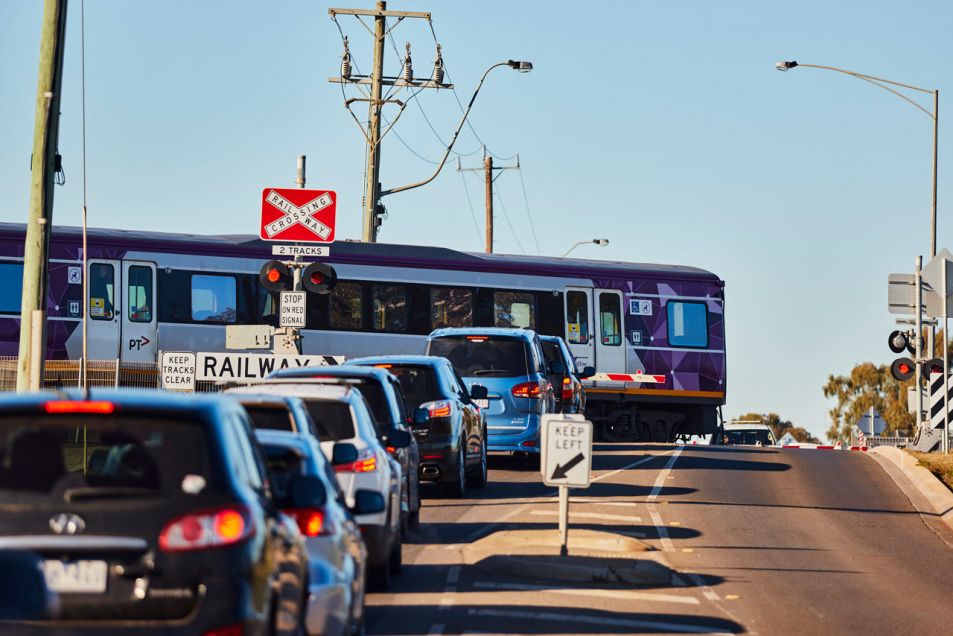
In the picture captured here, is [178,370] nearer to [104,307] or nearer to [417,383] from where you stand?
[417,383]

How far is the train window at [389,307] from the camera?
35.8m

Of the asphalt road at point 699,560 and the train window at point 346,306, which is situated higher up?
the train window at point 346,306

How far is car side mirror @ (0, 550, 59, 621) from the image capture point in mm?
6609

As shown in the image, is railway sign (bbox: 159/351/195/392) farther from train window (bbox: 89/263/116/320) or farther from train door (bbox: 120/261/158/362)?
train door (bbox: 120/261/158/362)

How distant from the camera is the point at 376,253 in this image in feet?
118

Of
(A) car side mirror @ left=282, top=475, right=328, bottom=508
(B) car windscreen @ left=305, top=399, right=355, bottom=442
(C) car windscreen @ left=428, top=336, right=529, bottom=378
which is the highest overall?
(C) car windscreen @ left=428, top=336, right=529, bottom=378

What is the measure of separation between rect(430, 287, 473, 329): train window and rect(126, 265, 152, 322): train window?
6325 millimetres

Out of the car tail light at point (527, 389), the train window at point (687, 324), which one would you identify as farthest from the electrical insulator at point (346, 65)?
the car tail light at point (527, 389)

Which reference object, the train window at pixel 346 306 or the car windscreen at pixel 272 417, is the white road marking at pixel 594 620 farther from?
the train window at pixel 346 306

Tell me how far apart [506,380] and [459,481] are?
156 inches

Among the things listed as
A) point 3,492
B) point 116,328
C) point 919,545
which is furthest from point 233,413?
point 116,328

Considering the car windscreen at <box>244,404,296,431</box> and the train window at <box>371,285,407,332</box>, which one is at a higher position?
the train window at <box>371,285,407,332</box>

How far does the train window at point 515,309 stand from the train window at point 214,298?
6105 mm

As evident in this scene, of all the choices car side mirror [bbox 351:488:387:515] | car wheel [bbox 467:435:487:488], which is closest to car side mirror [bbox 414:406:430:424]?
car wheel [bbox 467:435:487:488]
